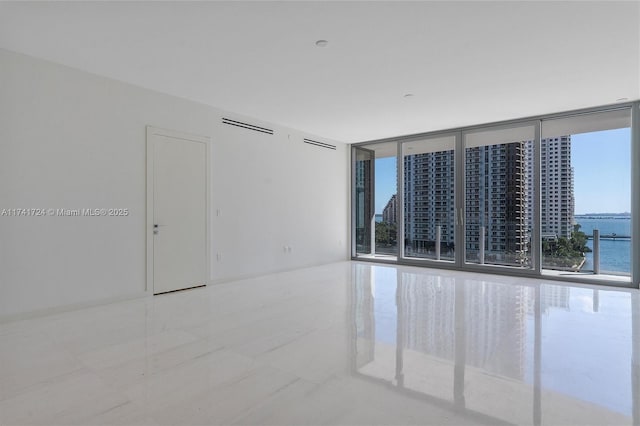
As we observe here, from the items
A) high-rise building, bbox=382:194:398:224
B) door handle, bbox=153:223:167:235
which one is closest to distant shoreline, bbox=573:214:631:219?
high-rise building, bbox=382:194:398:224

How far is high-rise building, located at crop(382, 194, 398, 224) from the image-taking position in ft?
25.1

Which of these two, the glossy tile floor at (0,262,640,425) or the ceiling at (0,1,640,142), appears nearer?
the glossy tile floor at (0,262,640,425)

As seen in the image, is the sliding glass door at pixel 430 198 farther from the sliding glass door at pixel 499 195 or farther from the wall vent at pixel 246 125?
the wall vent at pixel 246 125

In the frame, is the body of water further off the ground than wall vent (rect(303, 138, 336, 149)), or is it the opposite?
wall vent (rect(303, 138, 336, 149))

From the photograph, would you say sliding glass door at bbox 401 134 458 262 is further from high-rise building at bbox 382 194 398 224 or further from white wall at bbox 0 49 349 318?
white wall at bbox 0 49 349 318

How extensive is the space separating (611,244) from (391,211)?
3.84 m

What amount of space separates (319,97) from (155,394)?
406 cm

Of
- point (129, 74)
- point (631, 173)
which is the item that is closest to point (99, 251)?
point (129, 74)

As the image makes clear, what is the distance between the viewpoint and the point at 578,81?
4293 millimetres

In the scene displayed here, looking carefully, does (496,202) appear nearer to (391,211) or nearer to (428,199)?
(428,199)

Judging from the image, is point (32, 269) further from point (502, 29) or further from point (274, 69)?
point (502, 29)

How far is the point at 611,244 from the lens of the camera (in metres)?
5.43

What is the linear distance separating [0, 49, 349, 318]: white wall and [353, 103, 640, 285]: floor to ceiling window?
3310 mm

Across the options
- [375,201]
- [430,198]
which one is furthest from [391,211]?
[430,198]
